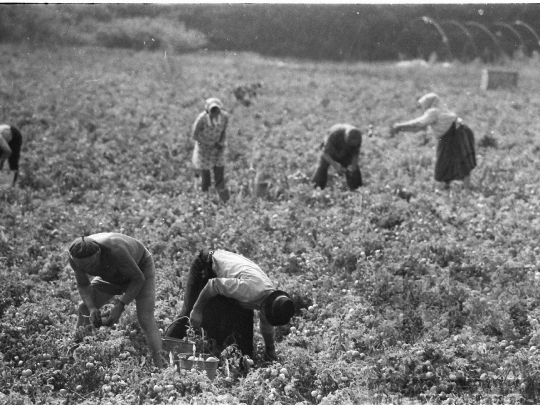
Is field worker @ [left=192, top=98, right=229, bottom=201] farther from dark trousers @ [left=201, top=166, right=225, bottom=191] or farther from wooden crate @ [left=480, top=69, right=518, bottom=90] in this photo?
wooden crate @ [left=480, top=69, right=518, bottom=90]

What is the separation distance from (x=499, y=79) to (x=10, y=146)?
1275 centimetres

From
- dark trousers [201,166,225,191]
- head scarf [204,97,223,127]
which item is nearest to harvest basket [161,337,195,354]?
dark trousers [201,166,225,191]

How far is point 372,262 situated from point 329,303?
33.1 inches

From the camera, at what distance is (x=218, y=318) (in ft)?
17.7

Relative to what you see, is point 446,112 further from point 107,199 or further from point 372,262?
point 107,199

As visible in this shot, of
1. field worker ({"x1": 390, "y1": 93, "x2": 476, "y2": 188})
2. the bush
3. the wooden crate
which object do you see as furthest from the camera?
the bush

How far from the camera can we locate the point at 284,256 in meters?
7.33

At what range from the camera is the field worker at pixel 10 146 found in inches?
362

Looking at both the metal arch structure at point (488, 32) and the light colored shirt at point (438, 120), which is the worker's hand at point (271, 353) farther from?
the metal arch structure at point (488, 32)

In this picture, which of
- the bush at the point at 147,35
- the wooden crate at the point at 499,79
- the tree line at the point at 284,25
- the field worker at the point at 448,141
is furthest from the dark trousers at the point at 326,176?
the bush at the point at 147,35

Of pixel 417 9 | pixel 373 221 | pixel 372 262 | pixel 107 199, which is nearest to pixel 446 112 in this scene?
pixel 373 221

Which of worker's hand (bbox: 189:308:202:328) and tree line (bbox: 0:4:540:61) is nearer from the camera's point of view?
worker's hand (bbox: 189:308:202:328)

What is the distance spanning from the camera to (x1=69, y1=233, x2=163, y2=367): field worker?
5.16 meters

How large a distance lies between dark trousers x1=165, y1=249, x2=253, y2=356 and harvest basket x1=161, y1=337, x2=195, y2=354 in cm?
20
